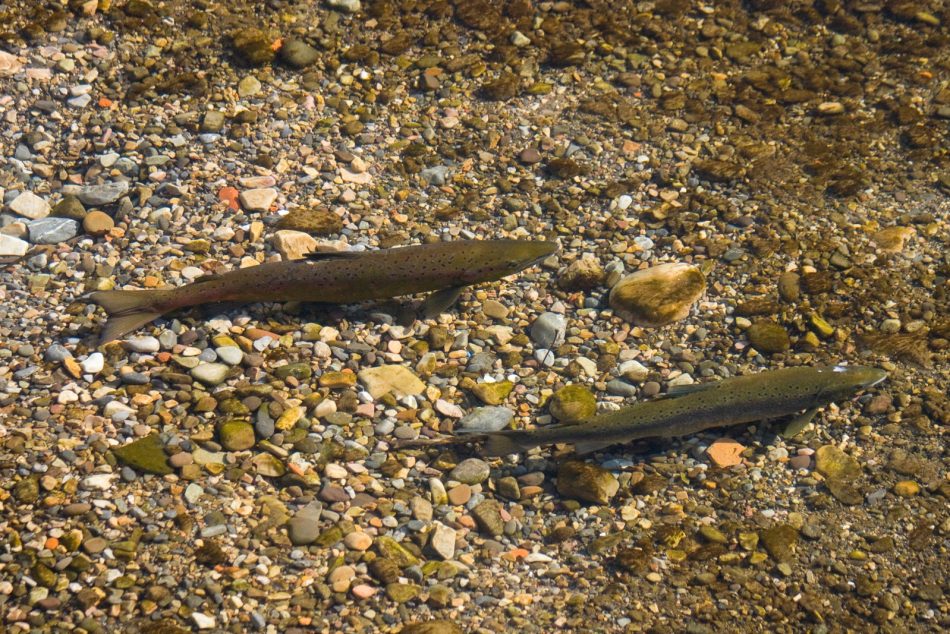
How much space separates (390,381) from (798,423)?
2.64 meters

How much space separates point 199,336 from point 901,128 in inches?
246

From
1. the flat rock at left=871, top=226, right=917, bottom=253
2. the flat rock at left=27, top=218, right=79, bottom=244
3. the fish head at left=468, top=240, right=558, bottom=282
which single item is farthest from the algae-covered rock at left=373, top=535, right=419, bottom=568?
the flat rock at left=871, top=226, right=917, bottom=253

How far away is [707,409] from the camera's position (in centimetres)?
557

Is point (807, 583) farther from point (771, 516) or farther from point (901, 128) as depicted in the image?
point (901, 128)

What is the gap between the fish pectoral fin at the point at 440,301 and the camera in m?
6.31

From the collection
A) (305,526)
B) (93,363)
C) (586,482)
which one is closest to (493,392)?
(586,482)

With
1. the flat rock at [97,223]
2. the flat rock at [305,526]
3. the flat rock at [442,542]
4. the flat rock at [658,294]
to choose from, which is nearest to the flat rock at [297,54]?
the flat rock at [97,223]

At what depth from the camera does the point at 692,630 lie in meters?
4.76

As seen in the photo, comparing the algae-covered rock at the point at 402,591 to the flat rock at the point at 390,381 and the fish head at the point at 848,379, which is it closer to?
the flat rock at the point at 390,381

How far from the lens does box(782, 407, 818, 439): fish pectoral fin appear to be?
18.8ft

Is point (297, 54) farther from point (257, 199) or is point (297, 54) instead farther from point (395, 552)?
point (395, 552)

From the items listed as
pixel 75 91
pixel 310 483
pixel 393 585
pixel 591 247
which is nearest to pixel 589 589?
pixel 393 585

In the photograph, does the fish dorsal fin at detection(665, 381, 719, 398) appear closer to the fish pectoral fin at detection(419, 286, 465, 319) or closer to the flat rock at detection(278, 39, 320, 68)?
the fish pectoral fin at detection(419, 286, 465, 319)

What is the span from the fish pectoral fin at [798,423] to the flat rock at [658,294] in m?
1.11
